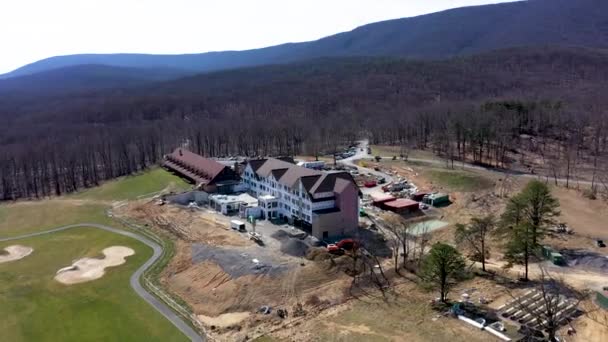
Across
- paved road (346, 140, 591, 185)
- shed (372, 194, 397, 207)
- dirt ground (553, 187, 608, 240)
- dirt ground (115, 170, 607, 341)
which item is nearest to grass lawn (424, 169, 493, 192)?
paved road (346, 140, 591, 185)

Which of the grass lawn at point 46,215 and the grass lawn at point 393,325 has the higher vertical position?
the grass lawn at point 46,215

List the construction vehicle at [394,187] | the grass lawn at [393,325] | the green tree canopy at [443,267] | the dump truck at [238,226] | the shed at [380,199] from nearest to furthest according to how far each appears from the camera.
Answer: the grass lawn at [393,325] → the green tree canopy at [443,267] → the dump truck at [238,226] → the shed at [380,199] → the construction vehicle at [394,187]

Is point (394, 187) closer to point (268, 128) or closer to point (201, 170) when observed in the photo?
point (201, 170)

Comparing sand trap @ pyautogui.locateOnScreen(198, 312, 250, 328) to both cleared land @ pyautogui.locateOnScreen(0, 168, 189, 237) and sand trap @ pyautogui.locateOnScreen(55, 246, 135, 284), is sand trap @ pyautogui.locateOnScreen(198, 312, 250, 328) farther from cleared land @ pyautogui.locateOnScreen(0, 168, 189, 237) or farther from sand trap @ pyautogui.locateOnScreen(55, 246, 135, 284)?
cleared land @ pyautogui.locateOnScreen(0, 168, 189, 237)

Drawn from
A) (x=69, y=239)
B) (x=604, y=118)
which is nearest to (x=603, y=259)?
(x=69, y=239)

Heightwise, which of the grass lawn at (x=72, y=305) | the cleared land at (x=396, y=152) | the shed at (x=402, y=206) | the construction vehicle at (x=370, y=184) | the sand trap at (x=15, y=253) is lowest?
the grass lawn at (x=72, y=305)

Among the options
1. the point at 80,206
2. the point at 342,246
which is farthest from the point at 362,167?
the point at 80,206

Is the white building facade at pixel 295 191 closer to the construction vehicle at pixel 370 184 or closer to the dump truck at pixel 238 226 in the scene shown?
the dump truck at pixel 238 226

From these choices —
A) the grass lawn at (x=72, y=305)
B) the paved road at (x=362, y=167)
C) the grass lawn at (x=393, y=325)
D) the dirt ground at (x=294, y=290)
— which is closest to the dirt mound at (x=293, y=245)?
the dirt ground at (x=294, y=290)
